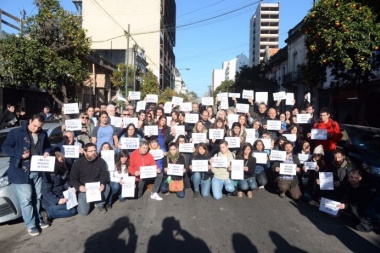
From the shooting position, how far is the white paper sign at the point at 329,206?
6621 mm

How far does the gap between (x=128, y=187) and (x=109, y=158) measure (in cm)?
75

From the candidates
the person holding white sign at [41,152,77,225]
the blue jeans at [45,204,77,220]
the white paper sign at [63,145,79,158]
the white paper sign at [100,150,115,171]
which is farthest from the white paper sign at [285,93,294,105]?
the blue jeans at [45,204,77,220]

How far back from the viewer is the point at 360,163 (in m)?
7.43

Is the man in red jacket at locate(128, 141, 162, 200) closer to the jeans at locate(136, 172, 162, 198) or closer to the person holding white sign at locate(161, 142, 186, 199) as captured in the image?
the jeans at locate(136, 172, 162, 198)

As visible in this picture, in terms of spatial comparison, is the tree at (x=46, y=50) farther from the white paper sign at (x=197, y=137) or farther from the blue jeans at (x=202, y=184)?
the blue jeans at (x=202, y=184)

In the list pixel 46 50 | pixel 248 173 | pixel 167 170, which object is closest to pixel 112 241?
pixel 167 170

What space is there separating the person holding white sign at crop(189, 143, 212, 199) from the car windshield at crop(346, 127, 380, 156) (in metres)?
3.46

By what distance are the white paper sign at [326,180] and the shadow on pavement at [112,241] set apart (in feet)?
12.7

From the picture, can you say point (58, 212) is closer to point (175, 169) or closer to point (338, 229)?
point (175, 169)

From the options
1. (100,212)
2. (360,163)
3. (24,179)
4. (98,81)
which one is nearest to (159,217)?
(100,212)

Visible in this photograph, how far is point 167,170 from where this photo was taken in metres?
8.02

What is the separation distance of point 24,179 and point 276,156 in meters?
5.39

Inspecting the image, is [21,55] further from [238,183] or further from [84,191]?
[238,183]

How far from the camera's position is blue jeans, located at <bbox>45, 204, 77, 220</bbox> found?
20.7 feet
